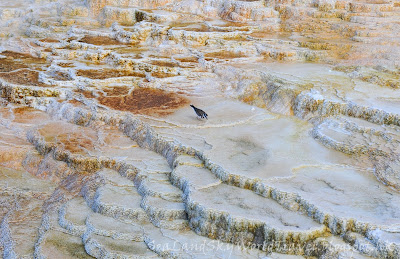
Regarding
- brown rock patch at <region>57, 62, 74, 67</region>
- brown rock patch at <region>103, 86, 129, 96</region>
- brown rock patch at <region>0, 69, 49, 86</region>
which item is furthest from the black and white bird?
brown rock patch at <region>57, 62, 74, 67</region>

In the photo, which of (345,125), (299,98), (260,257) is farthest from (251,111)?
(260,257)

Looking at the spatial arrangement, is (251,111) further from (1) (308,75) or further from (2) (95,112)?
(2) (95,112)

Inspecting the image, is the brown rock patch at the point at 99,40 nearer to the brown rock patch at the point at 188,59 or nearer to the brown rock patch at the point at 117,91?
the brown rock patch at the point at 188,59

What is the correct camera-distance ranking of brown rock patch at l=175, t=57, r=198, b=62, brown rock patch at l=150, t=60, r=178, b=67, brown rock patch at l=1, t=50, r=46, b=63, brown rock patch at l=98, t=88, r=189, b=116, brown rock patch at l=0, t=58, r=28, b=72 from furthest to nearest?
brown rock patch at l=1, t=50, r=46, b=63 < brown rock patch at l=175, t=57, r=198, b=62 < brown rock patch at l=150, t=60, r=178, b=67 < brown rock patch at l=0, t=58, r=28, b=72 < brown rock patch at l=98, t=88, r=189, b=116

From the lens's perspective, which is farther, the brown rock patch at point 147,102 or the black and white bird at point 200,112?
the brown rock patch at point 147,102

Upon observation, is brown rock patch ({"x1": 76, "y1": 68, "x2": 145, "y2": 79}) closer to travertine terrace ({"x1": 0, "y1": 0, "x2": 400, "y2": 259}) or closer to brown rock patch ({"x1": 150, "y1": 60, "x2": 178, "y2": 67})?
travertine terrace ({"x1": 0, "y1": 0, "x2": 400, "y2": 259})

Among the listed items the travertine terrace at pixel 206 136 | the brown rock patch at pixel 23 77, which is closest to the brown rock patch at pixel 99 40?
the travertine terrace at pixel 206 136
